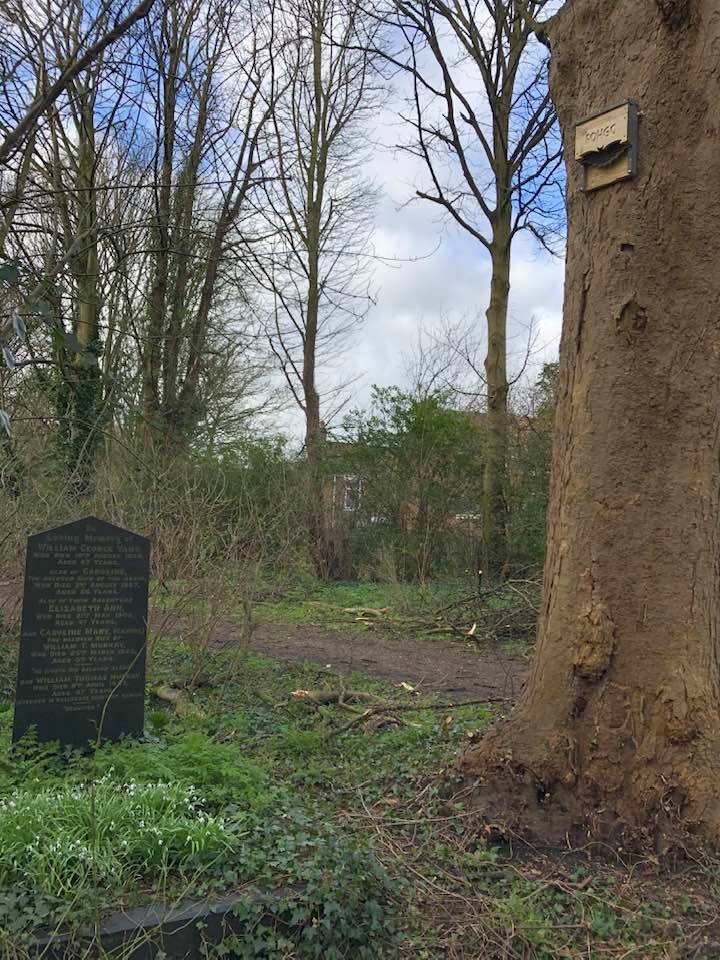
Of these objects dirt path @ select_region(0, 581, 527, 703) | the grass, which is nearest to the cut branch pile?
dirt path @ select_region(0, 581, 527, 703)

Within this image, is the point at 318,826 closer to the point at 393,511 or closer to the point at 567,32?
the point at 567,32

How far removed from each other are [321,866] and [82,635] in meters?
2.33

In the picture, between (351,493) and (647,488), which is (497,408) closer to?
(351,493)

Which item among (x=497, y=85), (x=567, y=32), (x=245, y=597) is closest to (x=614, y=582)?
(x=567, y=32)

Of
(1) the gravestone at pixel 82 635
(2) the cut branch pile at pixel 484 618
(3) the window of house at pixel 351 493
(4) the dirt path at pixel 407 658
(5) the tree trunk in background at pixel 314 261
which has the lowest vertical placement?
(4) the dirt path at pixel 407 658

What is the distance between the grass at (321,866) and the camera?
2771 mm

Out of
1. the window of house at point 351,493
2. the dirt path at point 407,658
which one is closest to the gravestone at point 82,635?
the dirt path at point 407,658

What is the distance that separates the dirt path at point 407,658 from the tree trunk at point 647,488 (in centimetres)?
255

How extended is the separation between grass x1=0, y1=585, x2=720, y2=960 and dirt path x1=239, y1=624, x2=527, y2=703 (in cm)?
256

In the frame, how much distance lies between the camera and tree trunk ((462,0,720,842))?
345cm

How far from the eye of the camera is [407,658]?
8516 millimetres

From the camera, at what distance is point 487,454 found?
48.1 ft

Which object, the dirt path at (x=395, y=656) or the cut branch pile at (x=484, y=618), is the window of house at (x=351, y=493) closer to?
the cut branch pile at (x=484, y=618)

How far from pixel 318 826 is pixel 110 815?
0.89 m
